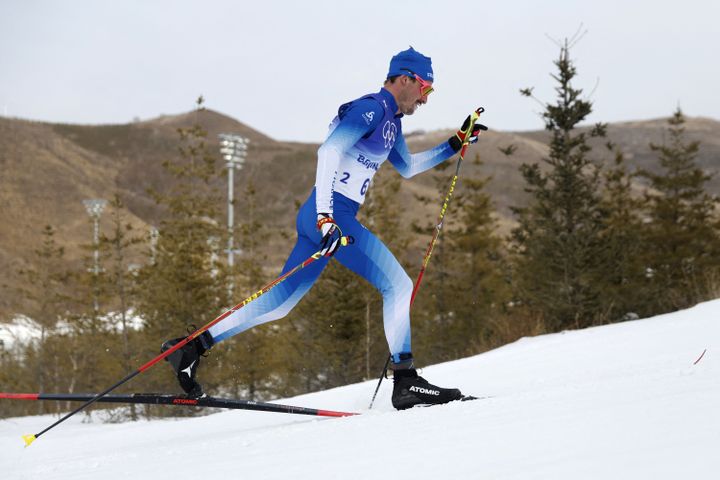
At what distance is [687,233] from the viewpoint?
27.4 meters

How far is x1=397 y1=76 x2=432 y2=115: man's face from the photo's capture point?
4.04m

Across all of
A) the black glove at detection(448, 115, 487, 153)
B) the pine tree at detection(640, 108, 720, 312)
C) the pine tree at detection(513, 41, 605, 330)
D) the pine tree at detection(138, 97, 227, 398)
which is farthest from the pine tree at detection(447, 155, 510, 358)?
the black glove at detection(448, 115, 487, 153)

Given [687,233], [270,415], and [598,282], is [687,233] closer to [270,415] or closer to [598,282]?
[598,282]

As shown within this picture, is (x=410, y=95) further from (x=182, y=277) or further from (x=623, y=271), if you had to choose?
(x=623, y=271)

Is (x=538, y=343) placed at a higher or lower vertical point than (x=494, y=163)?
lower

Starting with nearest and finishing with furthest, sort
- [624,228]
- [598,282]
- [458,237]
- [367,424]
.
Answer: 1. [367,424]
2. [598,282]
3. [624,228]
4. [458,237]

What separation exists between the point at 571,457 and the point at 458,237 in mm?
29690

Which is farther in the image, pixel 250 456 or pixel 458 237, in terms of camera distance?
pixel 458 237

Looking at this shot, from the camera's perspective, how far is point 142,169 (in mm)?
113250

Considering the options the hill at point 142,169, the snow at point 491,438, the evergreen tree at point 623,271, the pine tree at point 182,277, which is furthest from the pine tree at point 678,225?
the hill at point 142,169

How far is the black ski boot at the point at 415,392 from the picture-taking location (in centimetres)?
379

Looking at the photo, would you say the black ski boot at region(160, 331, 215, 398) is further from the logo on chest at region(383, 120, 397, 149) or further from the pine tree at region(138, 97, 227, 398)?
the pine tree at region(138, 97, 227, 398)

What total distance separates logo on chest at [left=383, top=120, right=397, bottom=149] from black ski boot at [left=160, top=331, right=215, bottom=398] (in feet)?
5.27

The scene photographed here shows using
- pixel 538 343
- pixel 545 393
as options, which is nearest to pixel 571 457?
pixel 545 393
